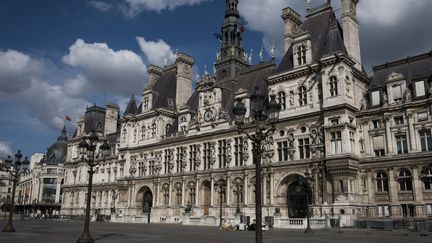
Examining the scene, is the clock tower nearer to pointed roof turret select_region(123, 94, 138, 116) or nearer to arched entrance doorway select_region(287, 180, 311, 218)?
pointed roof turret select_region(123, 94, 138, 116)

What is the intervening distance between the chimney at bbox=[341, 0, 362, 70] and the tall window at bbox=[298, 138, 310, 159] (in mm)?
10120

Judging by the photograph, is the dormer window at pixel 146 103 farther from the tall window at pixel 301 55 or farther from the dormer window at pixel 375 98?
the dormer window at pixel 375 98

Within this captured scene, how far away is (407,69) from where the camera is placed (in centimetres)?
4178

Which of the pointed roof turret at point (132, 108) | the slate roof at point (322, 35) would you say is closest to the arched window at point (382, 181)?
the slate roof at point (322, 35)

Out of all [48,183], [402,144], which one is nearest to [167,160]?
[402,144]

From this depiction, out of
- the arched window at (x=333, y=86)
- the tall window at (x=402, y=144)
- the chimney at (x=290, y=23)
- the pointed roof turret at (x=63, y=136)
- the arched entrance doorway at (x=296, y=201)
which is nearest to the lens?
the tall window at (x=402, y=144)

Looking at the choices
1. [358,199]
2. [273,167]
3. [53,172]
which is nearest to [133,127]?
[273,167]

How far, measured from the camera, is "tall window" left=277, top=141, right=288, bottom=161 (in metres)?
44.3

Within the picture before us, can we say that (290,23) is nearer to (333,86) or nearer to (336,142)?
(333,86)

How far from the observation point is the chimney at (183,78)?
64938 mm

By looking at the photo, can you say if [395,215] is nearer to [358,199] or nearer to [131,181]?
[358,199]

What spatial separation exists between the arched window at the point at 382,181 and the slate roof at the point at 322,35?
41.7 feet

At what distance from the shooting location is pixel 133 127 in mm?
65375

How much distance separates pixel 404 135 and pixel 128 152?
134ft
